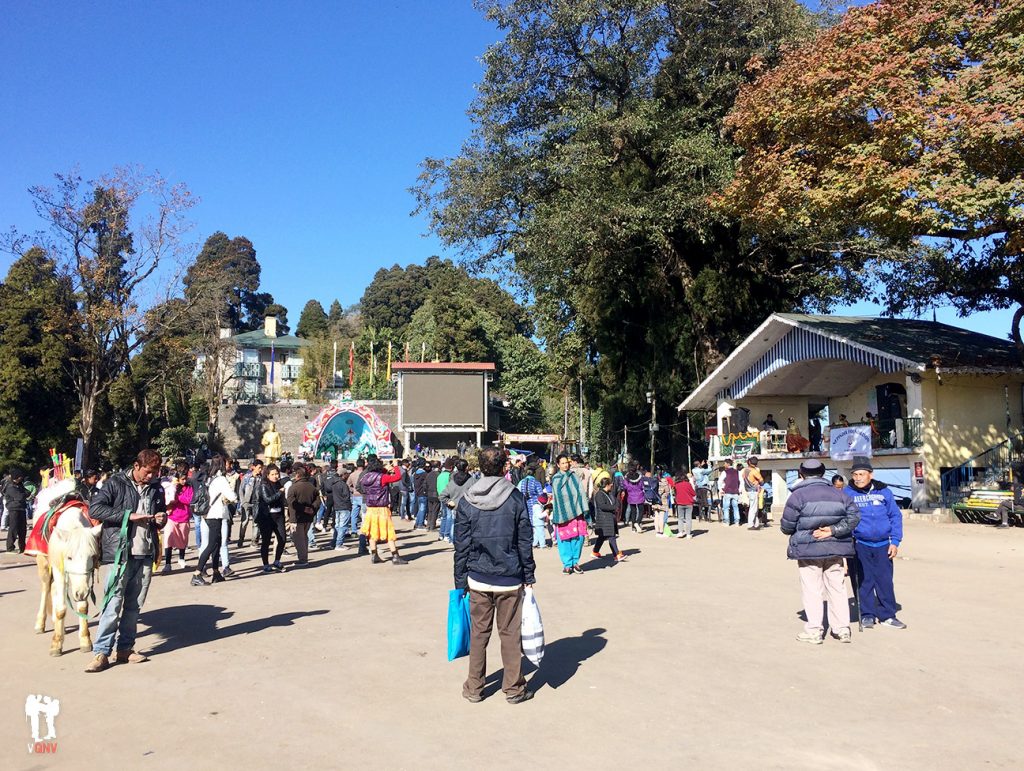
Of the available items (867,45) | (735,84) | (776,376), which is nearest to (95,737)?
(867,45)

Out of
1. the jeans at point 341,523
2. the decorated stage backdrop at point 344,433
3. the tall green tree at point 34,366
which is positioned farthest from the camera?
the decorated stage backdrop at point 344,433

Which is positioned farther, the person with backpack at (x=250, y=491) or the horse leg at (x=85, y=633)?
the person with backpack at (x=250, y=491)

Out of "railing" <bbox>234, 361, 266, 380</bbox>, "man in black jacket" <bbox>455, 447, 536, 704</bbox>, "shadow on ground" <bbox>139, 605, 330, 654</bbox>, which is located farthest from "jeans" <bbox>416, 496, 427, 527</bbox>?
"railing" <bbox>234, 361, 266, 380</bbox>

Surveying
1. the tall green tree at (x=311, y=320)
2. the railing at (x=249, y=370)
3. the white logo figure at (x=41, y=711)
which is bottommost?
the white logo figure at (x=41, y=711)

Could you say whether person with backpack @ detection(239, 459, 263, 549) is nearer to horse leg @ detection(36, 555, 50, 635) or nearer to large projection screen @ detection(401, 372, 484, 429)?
horse leg @ detection(36, 555, 50, 635)

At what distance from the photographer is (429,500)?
18750 mm

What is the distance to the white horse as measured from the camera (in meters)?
7.11

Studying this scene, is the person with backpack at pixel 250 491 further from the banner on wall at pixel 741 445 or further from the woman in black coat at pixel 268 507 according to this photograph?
the banner on wall at pixel 741 445

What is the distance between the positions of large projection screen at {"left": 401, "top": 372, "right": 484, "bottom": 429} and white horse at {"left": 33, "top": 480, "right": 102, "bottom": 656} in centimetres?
4056

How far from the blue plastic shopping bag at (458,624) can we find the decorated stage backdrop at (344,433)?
3690 cm

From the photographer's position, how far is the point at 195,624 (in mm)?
8500

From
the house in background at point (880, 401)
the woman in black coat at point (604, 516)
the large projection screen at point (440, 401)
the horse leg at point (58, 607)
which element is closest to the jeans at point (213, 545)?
the horse leg at point (58, 607)

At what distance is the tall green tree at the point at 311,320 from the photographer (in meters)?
92.8

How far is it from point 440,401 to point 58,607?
41.2 meters
